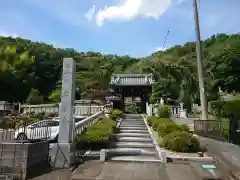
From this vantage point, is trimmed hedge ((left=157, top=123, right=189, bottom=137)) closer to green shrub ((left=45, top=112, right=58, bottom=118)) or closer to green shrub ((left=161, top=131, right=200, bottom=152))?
green shrub ((left=161, top=131, right=200, bottom=152))

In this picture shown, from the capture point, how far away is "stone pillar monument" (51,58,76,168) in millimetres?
8344

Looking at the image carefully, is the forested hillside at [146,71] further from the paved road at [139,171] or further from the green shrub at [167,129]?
the paved road at [139,171]

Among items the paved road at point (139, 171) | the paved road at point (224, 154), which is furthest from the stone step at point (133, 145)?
the paved road at point (224, 154)

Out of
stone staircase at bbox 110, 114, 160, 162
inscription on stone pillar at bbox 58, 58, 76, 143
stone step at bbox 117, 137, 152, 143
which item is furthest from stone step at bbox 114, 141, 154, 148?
inscription on stone pillar at bbox 58, 58, 76, 143

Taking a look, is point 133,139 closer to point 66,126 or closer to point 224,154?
point 224,154

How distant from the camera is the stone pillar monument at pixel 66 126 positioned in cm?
834

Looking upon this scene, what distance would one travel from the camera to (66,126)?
863cm

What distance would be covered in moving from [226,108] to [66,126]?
12342 millimetres

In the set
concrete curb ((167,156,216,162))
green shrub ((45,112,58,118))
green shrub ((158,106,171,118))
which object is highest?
green shrub ((158,106,171,118))

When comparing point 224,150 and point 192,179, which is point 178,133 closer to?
point 224,150

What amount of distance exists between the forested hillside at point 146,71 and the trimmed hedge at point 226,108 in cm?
94

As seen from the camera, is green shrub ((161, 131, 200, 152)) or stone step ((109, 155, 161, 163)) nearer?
stone step ((109, 155, 161, 163))

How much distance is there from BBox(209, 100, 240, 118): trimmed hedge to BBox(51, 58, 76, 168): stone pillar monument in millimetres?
11454

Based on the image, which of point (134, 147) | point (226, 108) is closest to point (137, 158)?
point (134, 147)
